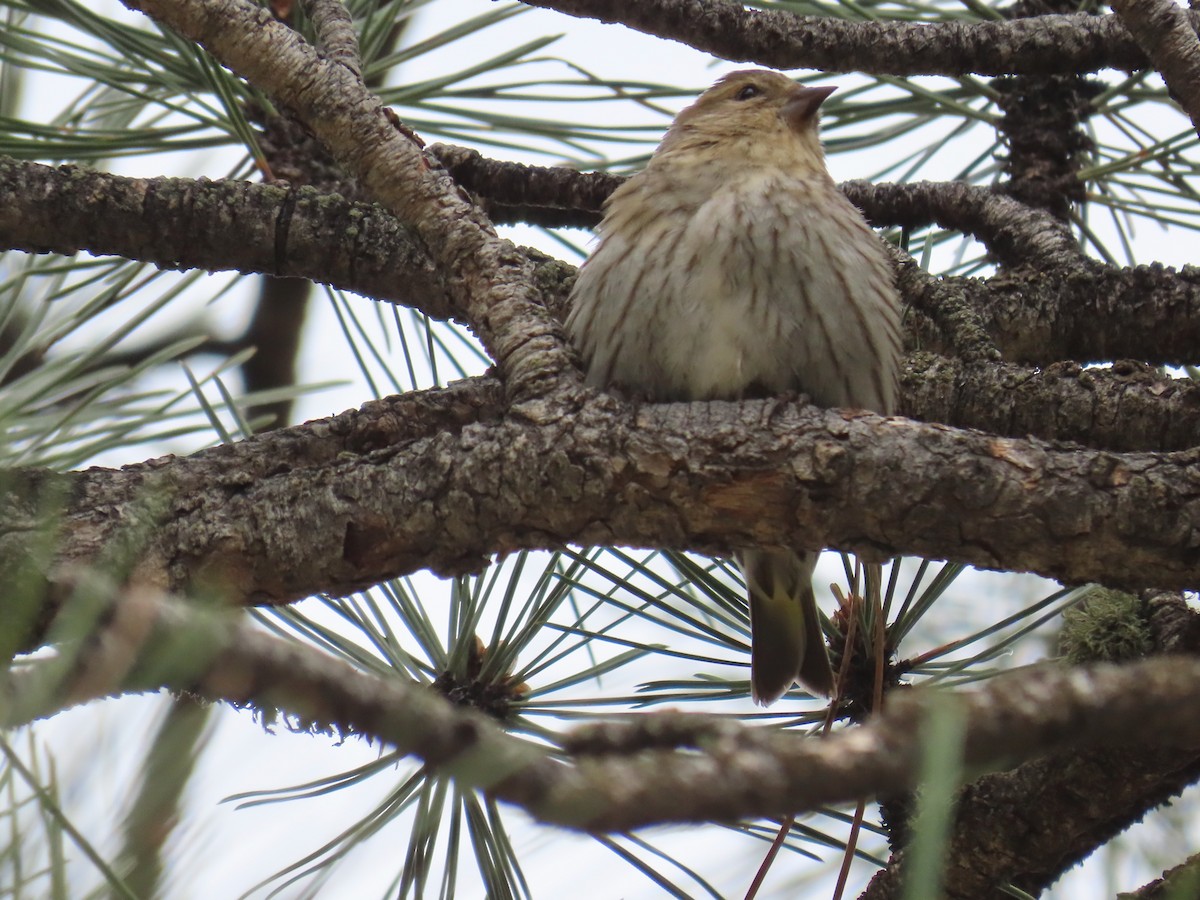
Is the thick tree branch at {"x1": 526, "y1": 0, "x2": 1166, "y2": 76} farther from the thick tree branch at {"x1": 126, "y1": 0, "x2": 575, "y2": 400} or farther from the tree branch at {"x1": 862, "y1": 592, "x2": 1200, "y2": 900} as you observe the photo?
the tree branch at {"x1": 862, "y1": 592, "x2": 1200, "y2": 900}

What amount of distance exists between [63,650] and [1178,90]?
232 cm

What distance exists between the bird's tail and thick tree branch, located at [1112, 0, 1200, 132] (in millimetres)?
1182

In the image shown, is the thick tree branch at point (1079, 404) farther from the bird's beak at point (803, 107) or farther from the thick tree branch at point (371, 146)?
the bird's beak at point (803, 107)

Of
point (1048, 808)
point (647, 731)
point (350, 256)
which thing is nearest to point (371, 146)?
point (350, 256)

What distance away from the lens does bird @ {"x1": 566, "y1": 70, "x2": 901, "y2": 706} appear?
3.04 metres

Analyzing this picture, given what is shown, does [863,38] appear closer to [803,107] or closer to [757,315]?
[757,315]

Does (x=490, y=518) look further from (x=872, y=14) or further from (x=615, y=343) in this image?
(x=872, y=14)

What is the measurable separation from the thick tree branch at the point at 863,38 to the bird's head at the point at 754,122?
0.54 m

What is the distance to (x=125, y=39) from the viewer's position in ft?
11.7

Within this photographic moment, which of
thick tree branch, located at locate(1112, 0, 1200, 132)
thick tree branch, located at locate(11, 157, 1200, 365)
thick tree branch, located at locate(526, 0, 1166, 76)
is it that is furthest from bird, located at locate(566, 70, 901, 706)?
thick tree branch, located at locate(1112, 0, 1200, 132)

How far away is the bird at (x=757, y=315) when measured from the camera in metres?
3.04

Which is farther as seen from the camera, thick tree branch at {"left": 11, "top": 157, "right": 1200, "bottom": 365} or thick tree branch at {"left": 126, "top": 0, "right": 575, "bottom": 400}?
thick tree branch at {"left": 11, "top": 157, "right": 1200, "bottom": 365}

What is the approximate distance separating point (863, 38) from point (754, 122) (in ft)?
2.76

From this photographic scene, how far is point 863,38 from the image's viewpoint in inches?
120
